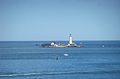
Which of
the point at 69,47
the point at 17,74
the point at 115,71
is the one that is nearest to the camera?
the point at 17,74

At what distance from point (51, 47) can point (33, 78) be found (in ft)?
366

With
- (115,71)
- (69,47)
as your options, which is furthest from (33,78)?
(69,47)

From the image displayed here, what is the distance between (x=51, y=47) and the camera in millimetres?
164500

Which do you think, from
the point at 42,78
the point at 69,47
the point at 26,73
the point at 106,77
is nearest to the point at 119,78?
the point at 106,77

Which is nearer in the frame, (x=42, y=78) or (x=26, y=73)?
(x=42, y=78)

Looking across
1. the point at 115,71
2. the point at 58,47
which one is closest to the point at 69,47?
the point at 58,47

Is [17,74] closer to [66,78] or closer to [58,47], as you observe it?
[66,78]

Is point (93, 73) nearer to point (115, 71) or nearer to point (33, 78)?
point (115, 71)

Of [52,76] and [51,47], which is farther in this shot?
[51,47]

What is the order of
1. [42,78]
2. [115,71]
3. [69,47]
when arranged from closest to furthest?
[42,78]
[115,71]
[69,47]

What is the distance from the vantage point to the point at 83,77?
54375mm

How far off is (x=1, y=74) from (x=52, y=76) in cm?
762

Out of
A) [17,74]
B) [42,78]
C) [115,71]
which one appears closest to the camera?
[42,78]

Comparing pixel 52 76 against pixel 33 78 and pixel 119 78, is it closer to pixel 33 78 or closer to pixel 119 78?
pixel 33 78
